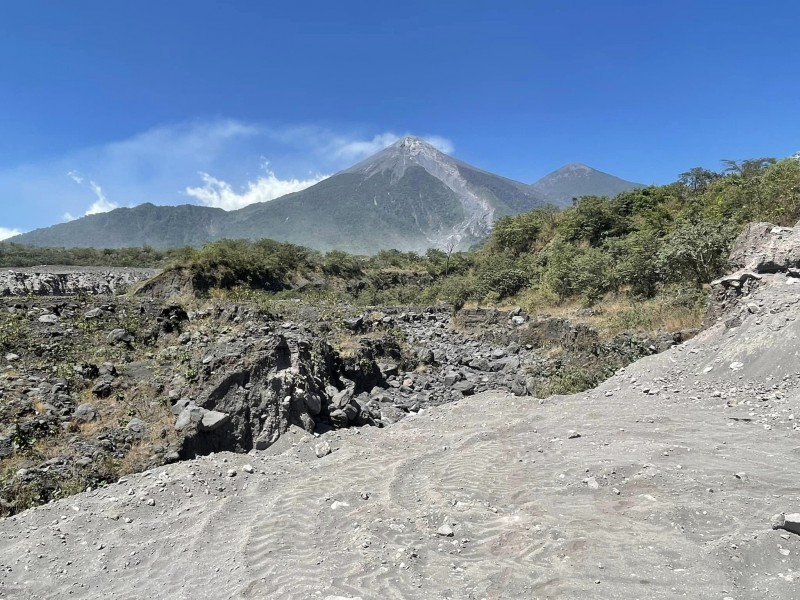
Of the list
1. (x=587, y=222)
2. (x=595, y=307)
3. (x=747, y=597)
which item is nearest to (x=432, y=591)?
(x=747, y=597)

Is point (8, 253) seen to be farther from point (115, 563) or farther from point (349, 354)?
point (115, 563)

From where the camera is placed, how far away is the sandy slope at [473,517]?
379cm

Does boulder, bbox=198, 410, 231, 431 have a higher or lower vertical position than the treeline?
lower

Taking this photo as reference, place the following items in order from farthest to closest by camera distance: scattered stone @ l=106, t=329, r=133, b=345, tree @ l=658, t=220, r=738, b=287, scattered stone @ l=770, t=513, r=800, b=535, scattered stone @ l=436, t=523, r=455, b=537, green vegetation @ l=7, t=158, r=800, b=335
→ green vegetation @ l=7, t=158, r=800, b=335 < tree @ l=658, t=220, r=738, b=287 < scattered stone @ l=106, t=329, r=133, b=345 < scattered stone @ l=436, t=523, r=455, b=537 < scattered stone @ l=770, t=513, r=800, b=535

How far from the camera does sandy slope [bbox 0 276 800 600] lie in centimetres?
379

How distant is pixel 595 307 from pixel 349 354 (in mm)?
9621

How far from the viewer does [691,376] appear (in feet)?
28.1

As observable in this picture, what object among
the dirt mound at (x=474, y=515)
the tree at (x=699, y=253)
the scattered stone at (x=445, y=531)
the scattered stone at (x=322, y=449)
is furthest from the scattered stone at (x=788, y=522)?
the tree at (x=699, y=253)

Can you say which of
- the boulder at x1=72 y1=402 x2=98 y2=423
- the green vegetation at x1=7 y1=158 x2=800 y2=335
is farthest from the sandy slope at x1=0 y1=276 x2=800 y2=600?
the green vegetation at x1=7 y1=158 x2=800 y2=335

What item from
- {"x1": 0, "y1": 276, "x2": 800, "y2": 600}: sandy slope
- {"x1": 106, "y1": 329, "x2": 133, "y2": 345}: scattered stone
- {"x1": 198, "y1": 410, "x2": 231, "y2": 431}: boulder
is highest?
{"x1": 106, "y1": 329, "x2": 133, "y2": 345}: scattered stone

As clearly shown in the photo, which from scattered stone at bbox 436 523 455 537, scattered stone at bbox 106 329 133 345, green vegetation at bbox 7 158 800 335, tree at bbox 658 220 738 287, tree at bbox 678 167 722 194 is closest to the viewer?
scattered stone at bbox 436 523 455 537

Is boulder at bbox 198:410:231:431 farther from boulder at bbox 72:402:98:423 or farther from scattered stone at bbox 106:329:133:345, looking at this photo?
scattered stone at bbox 106:329:133:345

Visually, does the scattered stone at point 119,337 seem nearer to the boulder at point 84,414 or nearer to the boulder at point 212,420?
the boulder at point 84,414

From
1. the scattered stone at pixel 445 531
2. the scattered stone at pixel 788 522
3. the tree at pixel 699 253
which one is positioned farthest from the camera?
the tree at pixel 699 253
